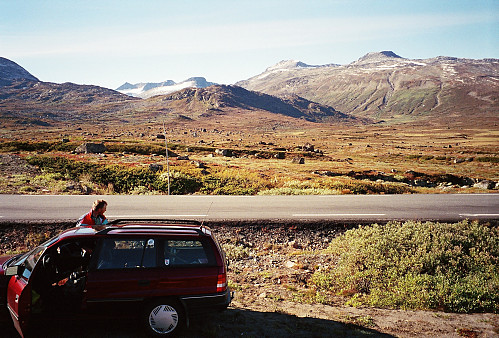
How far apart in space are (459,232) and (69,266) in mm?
11458

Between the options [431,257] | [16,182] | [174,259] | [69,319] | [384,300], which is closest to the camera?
[69,319]

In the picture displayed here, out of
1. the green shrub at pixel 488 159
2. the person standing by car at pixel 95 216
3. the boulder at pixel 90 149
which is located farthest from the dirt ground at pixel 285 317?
the green shrub at pixel 488 159

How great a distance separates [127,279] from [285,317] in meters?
3.44

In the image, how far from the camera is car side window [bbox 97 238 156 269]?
220 inches

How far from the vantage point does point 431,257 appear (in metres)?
8.94

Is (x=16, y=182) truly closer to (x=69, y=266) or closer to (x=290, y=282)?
(x=69, y=266)

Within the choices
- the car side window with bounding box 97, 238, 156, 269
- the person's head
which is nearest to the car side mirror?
the car side window with bounding box 97, 238, 156, 269

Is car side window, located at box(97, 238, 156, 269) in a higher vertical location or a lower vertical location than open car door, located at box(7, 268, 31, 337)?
higher

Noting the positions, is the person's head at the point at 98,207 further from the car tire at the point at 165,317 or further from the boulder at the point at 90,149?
the boulder at the point at 90,149

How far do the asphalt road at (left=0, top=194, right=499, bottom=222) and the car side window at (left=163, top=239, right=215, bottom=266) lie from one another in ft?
23.7

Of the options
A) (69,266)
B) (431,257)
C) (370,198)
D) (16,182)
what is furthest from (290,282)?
(16,182)

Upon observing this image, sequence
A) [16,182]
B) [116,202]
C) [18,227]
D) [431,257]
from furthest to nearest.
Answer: [16,182]
[116,202]
[18,227]
[431,257]

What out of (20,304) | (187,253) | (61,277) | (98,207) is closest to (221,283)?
(187,253)

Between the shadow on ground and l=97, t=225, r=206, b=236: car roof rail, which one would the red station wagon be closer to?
l=97, t=225, r=206, b=236: car roof rail
